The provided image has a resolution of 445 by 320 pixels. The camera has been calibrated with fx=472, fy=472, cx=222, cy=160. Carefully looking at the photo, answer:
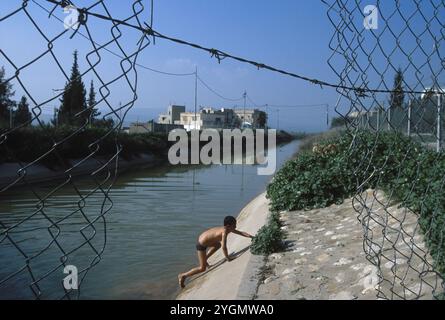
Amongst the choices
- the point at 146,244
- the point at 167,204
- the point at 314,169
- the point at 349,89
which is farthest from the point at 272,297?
the point at 167,204

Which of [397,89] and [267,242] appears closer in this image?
[397,89]

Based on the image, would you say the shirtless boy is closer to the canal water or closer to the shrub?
the canal water

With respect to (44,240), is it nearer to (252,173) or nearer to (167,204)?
(167,204)

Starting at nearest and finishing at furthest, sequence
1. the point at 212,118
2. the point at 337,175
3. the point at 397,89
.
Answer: the point at 397,89 < the point at 337,175 < the point at 212,118

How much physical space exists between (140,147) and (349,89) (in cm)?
3865

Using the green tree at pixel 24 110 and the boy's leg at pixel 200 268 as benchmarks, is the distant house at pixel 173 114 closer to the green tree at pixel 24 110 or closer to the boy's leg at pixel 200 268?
the boy's leg at pixel 200 268

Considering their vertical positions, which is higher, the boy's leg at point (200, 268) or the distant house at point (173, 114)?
the distant house at point (173, 114)

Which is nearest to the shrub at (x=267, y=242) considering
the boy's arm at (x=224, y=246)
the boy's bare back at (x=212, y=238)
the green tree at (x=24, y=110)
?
the boy's arm at (x=224, y=246)

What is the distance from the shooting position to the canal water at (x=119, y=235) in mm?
8070

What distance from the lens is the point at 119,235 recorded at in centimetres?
1296

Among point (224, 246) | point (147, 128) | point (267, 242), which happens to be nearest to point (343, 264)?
point (267, 242)

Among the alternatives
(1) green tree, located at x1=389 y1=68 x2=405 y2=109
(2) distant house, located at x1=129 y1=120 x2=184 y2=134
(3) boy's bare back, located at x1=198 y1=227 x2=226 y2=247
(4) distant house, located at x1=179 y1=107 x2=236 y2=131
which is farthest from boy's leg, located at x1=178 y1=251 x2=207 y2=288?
(4) distant house, located at x1=179 y1=107 x2=236 y2=131

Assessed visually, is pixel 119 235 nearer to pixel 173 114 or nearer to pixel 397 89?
pixel 397 89

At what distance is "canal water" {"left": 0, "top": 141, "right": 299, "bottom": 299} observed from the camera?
8.07 m
